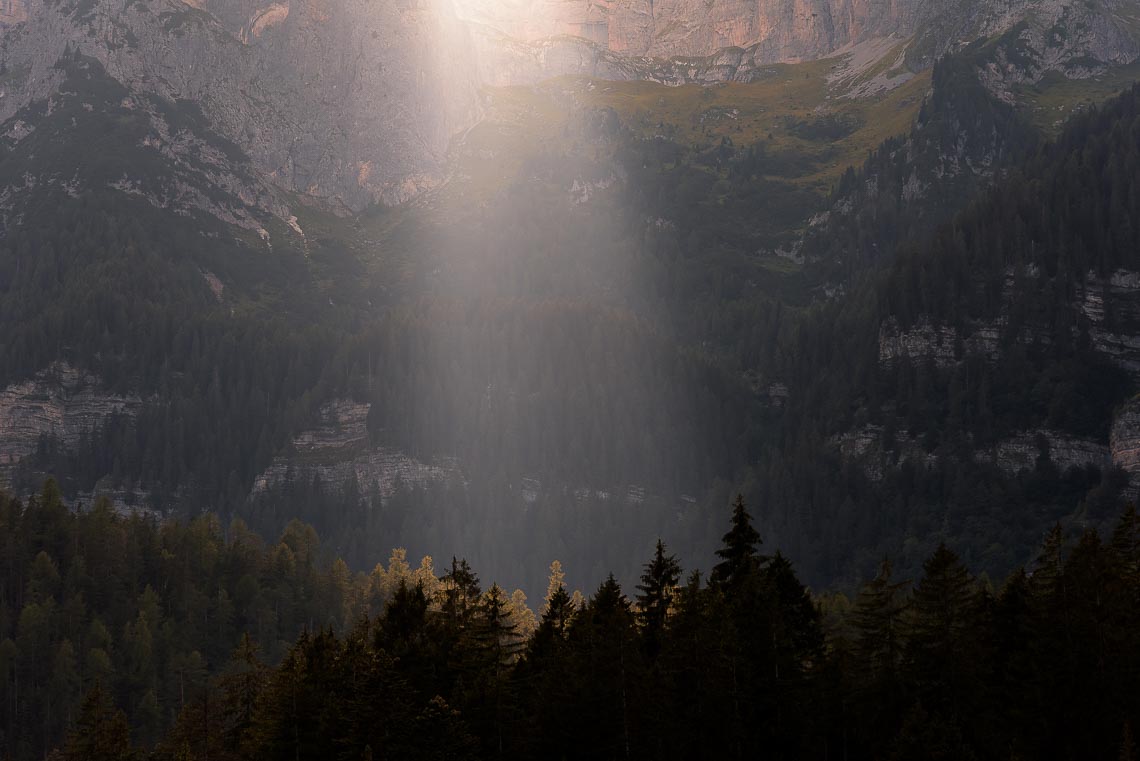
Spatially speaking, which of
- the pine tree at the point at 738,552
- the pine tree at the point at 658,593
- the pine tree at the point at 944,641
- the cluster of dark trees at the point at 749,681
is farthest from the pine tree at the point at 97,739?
the pine tree at the point at 944,641

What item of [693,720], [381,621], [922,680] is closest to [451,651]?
[381,621]

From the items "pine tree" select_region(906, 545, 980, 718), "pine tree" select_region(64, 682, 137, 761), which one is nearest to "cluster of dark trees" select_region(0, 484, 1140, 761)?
"pine tree" select_region(906, 545, 980, 718)

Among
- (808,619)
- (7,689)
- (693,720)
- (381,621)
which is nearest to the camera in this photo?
(693,720)

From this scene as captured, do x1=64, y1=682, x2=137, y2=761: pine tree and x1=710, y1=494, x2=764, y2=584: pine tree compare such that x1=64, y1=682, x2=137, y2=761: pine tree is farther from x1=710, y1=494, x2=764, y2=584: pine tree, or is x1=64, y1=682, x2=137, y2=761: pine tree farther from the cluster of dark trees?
x1=710, y1=494, x2=764, y2=584: pine tree

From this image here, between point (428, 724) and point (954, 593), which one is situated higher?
point (954, 593)

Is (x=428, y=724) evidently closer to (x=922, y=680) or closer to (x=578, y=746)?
(x=578, y=746)

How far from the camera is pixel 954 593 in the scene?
113062 mm

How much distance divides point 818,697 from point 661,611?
18.7 meters

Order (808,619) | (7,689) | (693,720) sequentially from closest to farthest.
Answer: (693,720) < (808,619) < (7,689)

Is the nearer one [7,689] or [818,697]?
[818,697]

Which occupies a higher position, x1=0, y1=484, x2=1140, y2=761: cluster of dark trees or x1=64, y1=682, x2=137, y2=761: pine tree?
x1=0, y1=484, x2=1140, y2=761: cluster of dark trees

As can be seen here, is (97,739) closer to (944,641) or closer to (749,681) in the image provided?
(749,681)

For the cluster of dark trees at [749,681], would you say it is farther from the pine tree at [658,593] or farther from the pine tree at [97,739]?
the pine tree at [97,739]

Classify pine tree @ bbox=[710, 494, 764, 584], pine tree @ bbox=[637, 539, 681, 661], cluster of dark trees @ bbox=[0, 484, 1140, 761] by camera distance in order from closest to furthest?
cluster of dark trees @ bbox=[0, 484, 1140, 761]
pine tree @ bbox=[710, 494, 764, 584]
pine tree @ bbox=[637, 539, 681, 661]
